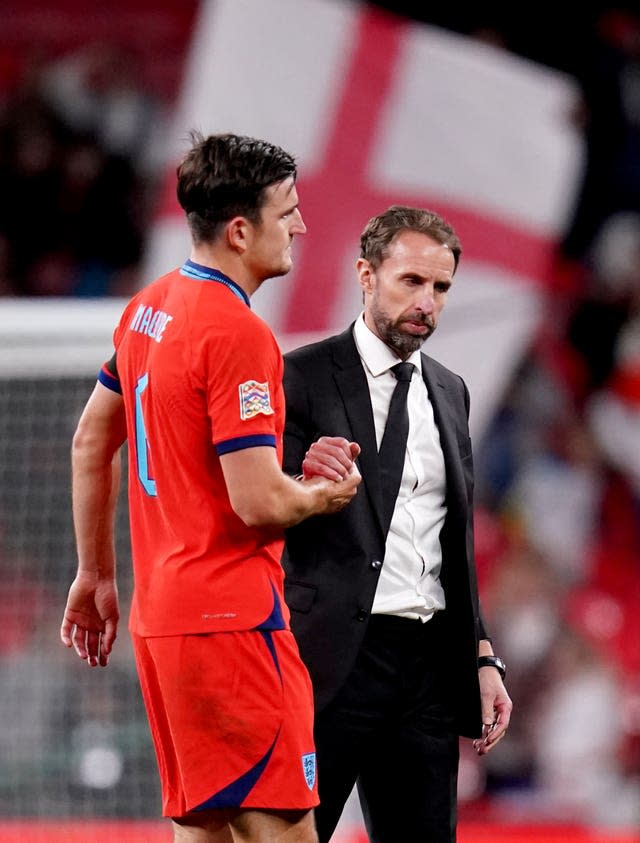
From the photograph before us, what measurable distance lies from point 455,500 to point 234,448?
613mm

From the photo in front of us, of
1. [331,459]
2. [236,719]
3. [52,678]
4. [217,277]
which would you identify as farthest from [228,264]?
[52,678]

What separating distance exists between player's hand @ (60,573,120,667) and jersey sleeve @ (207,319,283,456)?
0.52 m

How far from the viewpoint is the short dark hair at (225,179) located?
2.24 meters

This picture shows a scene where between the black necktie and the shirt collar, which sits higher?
the shirt collar

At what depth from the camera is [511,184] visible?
746 centimetres

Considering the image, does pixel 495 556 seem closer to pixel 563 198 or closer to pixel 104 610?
pixel 563 198

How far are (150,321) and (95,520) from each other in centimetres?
43

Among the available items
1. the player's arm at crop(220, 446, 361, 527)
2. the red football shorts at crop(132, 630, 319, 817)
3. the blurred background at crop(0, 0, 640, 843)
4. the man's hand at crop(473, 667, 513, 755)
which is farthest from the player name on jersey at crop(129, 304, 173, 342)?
the blurred background at crop(0, 0, 640, 843)

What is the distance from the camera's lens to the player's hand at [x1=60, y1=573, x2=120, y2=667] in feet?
8.34

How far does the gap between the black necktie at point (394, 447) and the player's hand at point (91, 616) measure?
0.52 metres

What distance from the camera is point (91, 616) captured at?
256cm

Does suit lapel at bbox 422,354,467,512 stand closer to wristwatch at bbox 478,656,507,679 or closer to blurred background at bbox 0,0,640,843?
wristwatch at bbox 478,656,507,679

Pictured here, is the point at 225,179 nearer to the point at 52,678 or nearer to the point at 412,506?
the point at 412,506

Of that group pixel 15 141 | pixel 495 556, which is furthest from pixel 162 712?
pixel 15 141
